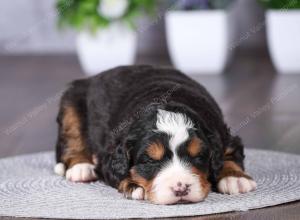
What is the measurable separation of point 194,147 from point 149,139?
21cm

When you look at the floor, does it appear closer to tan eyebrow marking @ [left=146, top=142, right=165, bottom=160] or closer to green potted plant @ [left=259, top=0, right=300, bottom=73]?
green potted plant @ [left=259, top=0, right=300, bottom=73]

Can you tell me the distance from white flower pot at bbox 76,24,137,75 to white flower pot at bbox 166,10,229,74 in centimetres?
51

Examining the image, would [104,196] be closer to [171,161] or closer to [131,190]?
[131,190]

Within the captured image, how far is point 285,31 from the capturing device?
877cm

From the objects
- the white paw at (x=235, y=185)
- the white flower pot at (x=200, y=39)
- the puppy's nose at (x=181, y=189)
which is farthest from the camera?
the white flower pot at (x=200, y=39)

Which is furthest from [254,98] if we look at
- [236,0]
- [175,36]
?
[236,0]

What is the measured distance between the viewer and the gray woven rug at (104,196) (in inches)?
143

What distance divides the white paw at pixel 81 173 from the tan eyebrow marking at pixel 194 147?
0.86 metres

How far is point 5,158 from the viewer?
5129 millimetres

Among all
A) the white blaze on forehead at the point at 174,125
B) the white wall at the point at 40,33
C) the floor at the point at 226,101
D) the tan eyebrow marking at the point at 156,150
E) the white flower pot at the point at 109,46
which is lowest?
the tan eyebrow marking at the point at 156,150

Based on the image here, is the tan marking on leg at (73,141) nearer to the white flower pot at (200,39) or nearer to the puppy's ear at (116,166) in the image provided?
the puppy's ear at (116,166)

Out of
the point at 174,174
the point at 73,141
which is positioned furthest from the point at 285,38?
the point at 174,174

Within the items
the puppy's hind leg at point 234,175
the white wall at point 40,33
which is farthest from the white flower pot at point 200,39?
the puppy's hind leg at point 234,175

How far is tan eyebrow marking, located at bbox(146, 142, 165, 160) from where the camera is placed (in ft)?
12.1
